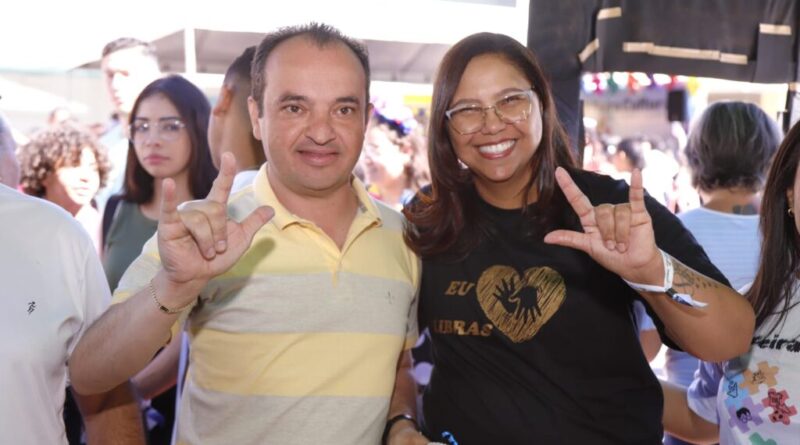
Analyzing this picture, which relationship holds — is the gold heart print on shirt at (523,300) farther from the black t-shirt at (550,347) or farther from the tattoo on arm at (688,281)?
the tattoo on arm at (688,281)

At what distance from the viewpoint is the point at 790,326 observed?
1.85 metres

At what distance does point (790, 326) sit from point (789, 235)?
10.2 inches

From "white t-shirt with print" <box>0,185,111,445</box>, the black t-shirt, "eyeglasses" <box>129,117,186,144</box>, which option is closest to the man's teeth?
the black t-shirt

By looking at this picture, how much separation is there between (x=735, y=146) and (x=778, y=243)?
1401mm

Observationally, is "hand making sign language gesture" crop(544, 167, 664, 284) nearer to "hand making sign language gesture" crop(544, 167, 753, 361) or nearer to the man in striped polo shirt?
"hand making sign language gesture" crop(544, 167, 753, 361)

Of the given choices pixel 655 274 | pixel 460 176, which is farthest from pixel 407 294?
pixel 655 274

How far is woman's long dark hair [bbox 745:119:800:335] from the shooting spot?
192 cm

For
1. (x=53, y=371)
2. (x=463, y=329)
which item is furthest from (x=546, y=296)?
(x=53, y=371)

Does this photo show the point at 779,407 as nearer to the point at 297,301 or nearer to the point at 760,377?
the point at 760,377

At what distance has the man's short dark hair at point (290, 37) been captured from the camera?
2.04 metres

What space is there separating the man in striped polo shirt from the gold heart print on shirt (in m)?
0.25

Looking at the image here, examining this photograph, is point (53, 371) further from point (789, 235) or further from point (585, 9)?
point (585, 9)

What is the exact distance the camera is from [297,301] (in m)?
1.89

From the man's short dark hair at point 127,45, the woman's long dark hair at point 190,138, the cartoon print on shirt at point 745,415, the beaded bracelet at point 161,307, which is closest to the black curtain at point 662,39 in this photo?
the cartoon print on shirt at point 745,415
